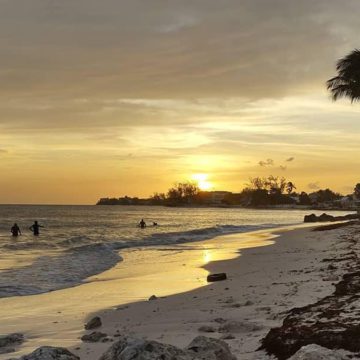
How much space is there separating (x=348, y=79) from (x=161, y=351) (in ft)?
111

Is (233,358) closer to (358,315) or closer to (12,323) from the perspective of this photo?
(358,315)

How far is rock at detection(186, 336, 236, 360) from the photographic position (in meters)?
5.40

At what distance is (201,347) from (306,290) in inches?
212

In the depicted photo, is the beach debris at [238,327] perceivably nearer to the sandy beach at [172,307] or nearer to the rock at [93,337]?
the sandy beach at [172,307]

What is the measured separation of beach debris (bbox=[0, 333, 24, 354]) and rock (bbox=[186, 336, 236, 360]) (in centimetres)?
340

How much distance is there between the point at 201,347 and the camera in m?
5.59

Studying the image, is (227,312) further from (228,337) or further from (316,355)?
(316,355)

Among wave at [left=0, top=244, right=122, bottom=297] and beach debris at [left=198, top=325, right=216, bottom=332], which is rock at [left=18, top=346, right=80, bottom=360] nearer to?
beach debris at [left=198, top=325, right=216, bottom=332]

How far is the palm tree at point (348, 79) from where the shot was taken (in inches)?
1371

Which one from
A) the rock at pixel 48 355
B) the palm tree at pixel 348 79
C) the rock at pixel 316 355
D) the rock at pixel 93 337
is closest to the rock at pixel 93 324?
the rock at pixel 93 337

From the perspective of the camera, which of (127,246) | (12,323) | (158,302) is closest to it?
(12,323)

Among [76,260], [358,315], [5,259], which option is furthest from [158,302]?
[5,259]

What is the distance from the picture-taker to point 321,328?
671 centimetres

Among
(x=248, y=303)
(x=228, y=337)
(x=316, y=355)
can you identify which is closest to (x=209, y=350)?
(x=316, y=355)
